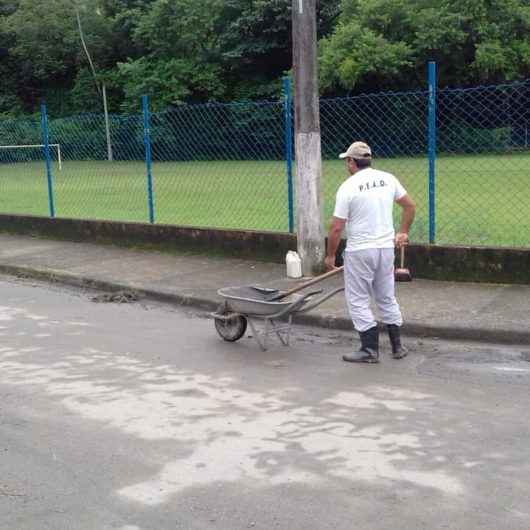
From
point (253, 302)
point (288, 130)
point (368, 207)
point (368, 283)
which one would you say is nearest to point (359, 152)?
point (368, 207)

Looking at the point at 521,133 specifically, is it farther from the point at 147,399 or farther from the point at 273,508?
A: the point at 273,508

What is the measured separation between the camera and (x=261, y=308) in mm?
6484

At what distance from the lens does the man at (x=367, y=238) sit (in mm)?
6164

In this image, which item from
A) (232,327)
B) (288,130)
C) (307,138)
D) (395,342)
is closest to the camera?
(395,342)

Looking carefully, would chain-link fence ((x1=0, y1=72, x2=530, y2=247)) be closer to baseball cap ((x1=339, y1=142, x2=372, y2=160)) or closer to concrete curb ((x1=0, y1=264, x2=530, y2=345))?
concrete curb ((x1=0, y1=264, x2=530, y2=345))

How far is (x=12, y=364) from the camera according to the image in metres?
6.43

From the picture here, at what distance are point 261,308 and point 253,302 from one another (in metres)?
0.08

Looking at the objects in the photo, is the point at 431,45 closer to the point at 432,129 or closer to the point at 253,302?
the point at 432,129

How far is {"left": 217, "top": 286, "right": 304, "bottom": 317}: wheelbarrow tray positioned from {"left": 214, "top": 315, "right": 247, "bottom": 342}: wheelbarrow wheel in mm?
153

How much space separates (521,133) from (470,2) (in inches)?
996

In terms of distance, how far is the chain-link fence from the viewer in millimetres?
12453

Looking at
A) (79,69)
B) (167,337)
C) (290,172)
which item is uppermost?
(79,69)

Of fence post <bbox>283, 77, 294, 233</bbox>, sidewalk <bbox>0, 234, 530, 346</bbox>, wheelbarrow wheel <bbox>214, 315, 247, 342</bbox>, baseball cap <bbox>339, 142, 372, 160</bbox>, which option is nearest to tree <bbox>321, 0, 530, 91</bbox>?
sidewalk <bbox>0, 234, 530, 346</bbox>

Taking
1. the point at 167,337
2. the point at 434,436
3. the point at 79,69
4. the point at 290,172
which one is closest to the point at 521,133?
the point at 290,172
